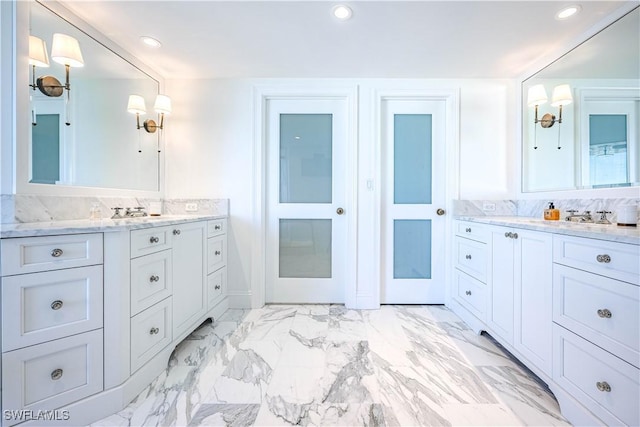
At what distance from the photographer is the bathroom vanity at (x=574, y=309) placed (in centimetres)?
93

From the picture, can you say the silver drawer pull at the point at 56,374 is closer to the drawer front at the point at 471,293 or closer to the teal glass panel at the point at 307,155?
the teal glass panel at the point at 307,155

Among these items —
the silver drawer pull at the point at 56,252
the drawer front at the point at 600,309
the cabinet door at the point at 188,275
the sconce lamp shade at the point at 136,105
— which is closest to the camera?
the drawer front at the point at 600,309

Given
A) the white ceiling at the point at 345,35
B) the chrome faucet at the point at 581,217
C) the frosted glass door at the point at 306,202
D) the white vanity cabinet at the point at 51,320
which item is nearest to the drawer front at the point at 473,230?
the chrome faucet at the point at 581,217

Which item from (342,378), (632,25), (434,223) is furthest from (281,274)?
(632,25)

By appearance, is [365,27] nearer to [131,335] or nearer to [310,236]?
[310,236]

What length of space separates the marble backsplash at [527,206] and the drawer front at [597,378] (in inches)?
36.5

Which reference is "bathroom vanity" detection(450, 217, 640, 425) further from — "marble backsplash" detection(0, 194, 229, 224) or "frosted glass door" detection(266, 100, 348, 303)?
"marble backsplash" detection(0, 194, 229, 224)

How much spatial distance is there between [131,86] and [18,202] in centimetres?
120

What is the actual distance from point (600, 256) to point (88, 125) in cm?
284

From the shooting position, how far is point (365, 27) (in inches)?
66.2

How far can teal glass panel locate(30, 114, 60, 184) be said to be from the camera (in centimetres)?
137

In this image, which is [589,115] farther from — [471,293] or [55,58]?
[55,58]

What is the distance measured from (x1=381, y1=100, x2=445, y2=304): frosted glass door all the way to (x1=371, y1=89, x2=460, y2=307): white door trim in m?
0.06

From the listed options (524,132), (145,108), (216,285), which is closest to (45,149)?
(145,108)
